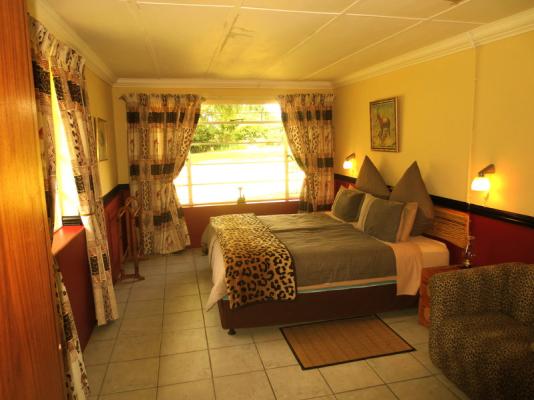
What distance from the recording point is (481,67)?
3359mm

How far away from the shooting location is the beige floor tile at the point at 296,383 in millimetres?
2592

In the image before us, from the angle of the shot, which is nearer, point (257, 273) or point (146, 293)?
point (257, 273)

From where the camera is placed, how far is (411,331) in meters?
3.39

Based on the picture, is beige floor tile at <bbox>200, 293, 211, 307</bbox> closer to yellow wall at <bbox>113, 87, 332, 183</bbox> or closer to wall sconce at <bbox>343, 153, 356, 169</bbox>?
yellow wall at <bbox>113, 87, 332, 183</bbox>

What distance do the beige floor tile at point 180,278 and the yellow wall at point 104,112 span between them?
4.29ft

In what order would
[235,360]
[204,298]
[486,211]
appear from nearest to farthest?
[235,360] → [486,211] → [204,298]

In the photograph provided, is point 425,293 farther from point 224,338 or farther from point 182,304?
point 182,304

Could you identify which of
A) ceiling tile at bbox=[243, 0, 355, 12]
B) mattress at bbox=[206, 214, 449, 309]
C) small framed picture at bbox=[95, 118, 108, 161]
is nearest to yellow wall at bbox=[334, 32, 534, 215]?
mattress at bbox=[206, 214, 449, 309]

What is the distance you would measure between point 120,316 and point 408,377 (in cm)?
269

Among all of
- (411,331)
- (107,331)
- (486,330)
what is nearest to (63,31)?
(107,331)

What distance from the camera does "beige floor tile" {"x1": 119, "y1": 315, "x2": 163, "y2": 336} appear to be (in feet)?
11.3

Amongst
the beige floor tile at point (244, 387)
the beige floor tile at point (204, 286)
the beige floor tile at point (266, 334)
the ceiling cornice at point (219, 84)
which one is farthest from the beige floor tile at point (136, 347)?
the ceiling cornice at point (219, 84)

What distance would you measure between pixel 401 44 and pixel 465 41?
0.56m

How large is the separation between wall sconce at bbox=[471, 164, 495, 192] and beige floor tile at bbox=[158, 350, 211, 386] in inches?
104
